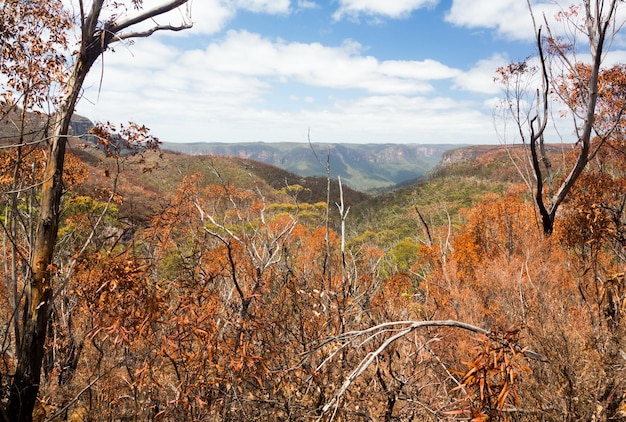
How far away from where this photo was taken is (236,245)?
16828mm

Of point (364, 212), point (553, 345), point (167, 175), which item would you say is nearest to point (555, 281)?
point (553, 345)

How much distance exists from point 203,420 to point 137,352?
413 cm

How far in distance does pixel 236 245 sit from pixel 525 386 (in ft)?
46.9

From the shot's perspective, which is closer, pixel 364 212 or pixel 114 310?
pixel 114 310

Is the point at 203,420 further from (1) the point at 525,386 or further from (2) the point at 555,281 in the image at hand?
(2) the point at 555,281

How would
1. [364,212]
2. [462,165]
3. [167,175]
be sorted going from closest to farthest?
[364,212], [167,175], [462,165]

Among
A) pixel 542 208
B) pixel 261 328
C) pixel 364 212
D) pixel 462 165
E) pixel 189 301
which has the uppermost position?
pixel 462 165

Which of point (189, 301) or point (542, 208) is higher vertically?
point (542, 208)

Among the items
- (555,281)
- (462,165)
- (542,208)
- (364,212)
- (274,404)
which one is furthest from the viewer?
(462,165)

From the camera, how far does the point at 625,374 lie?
304cm

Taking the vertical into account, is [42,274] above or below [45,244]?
below

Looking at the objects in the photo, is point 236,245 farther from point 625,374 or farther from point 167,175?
point 167,175

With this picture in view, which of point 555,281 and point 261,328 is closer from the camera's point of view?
point 261,328

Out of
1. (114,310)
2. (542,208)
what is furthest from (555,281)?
(114,310)
